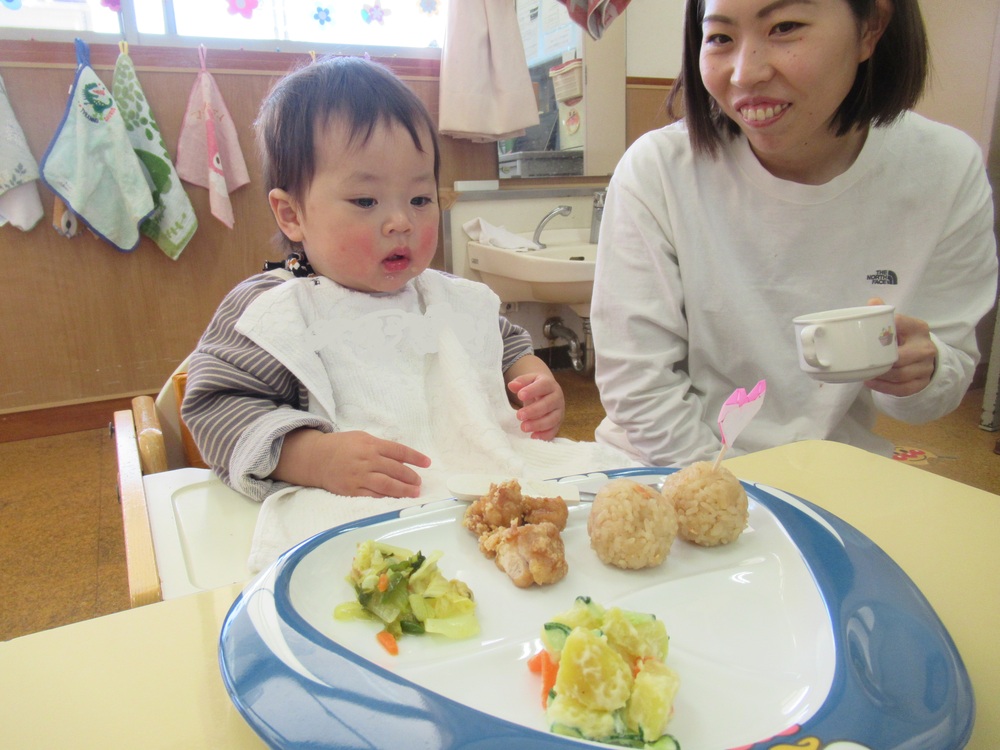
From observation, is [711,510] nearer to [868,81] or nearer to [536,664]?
[536,664]

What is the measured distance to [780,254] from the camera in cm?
92

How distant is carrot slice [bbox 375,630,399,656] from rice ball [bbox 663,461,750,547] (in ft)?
0.73

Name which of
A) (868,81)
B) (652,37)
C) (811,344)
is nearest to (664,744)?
(811,344)

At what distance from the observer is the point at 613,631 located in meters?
0.35

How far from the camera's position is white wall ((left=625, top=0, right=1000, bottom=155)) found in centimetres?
238

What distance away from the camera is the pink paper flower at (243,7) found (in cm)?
235

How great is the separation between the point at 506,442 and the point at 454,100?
6.17ft

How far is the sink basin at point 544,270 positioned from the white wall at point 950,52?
0.82 metres

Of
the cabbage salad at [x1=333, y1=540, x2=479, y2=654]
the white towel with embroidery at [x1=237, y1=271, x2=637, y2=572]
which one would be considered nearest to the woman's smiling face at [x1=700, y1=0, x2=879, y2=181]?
the white towel with embroidery at [x1=237, y1=271, x2=637, y2=572]

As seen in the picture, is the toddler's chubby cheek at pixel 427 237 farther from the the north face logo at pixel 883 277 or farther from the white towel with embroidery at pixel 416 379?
the the north face logo at pixel 883 277

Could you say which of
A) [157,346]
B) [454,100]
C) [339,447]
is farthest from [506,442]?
[157,346]

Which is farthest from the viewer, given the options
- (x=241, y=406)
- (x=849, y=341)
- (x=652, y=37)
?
(x=652, y=37)

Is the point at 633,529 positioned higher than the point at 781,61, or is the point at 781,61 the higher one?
the point at 781,61

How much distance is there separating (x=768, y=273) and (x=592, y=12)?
1286 millimetres
